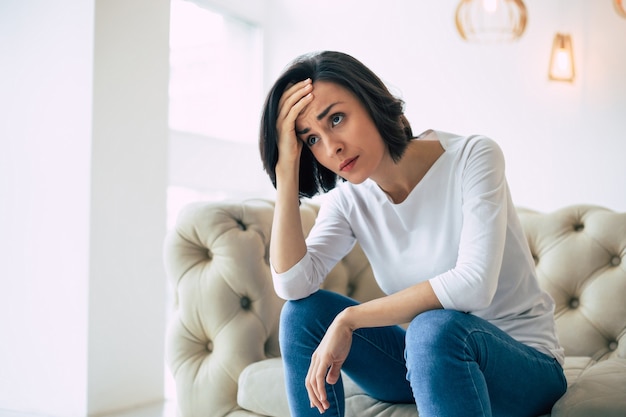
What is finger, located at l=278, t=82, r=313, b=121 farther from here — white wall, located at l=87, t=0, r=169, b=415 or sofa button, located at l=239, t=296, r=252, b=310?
white wall, located at l=87, t=0, r=169, b=415

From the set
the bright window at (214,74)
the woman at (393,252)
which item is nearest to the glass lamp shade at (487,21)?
the bright window at (214,74)

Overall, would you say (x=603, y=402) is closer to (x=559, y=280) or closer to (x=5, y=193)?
(x=559, y=280)

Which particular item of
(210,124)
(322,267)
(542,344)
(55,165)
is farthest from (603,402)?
(210,124)

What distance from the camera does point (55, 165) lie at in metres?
2.53

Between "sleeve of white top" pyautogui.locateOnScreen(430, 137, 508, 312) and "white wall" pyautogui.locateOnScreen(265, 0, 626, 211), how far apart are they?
2030 millimetres

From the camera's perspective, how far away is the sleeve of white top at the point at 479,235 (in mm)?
1188

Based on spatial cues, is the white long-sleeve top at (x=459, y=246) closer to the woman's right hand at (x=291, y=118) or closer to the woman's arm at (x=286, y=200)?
the woman's arm at (x=286, y=200)

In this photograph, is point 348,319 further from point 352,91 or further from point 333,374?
point 352,91

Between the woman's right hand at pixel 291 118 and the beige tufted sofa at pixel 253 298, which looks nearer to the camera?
the woman's right hand at pixel 291 118

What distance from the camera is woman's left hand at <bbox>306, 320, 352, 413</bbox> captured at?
1.24 metres

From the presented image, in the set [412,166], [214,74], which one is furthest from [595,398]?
[214,74]

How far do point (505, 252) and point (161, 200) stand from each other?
1736 mm

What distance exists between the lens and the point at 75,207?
248 cm

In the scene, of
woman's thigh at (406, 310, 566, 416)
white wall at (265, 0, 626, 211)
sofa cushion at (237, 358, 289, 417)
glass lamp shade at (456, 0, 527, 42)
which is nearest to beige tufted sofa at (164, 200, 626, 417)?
sofa cushion at (237, 358, 289, 417)
